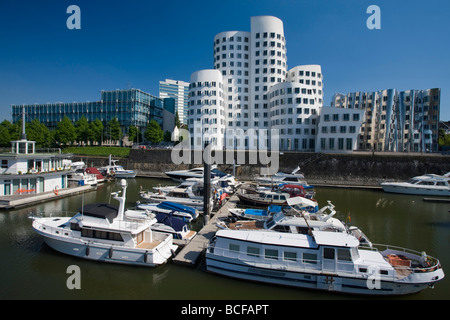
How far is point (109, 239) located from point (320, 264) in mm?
12036

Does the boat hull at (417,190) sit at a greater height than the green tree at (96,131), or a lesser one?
lesser

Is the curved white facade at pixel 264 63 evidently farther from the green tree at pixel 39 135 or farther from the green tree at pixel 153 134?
the green tree at pixel 39 135

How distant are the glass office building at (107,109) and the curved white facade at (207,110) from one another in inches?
1296

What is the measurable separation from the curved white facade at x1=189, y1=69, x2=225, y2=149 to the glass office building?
108 feet

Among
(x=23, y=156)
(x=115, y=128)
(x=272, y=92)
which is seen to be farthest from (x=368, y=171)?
(x=115, y=128)

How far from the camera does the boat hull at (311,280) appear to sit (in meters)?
11.8

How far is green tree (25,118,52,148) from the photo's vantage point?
226 ft

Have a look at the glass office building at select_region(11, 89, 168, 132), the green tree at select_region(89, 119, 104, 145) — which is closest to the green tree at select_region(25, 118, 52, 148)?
the green tree at select_region(89, 119, 104, 145)

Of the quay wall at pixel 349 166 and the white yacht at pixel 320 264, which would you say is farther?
the quay wall at pixel 349 166

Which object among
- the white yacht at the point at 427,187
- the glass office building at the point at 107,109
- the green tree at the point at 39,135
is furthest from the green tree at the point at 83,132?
the white yacht at the point at 427,187

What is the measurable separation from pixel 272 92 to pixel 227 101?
509 inches

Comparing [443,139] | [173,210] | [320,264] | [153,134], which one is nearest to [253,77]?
[153,134]

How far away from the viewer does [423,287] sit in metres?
12.0

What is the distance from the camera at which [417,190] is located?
3778 cm
